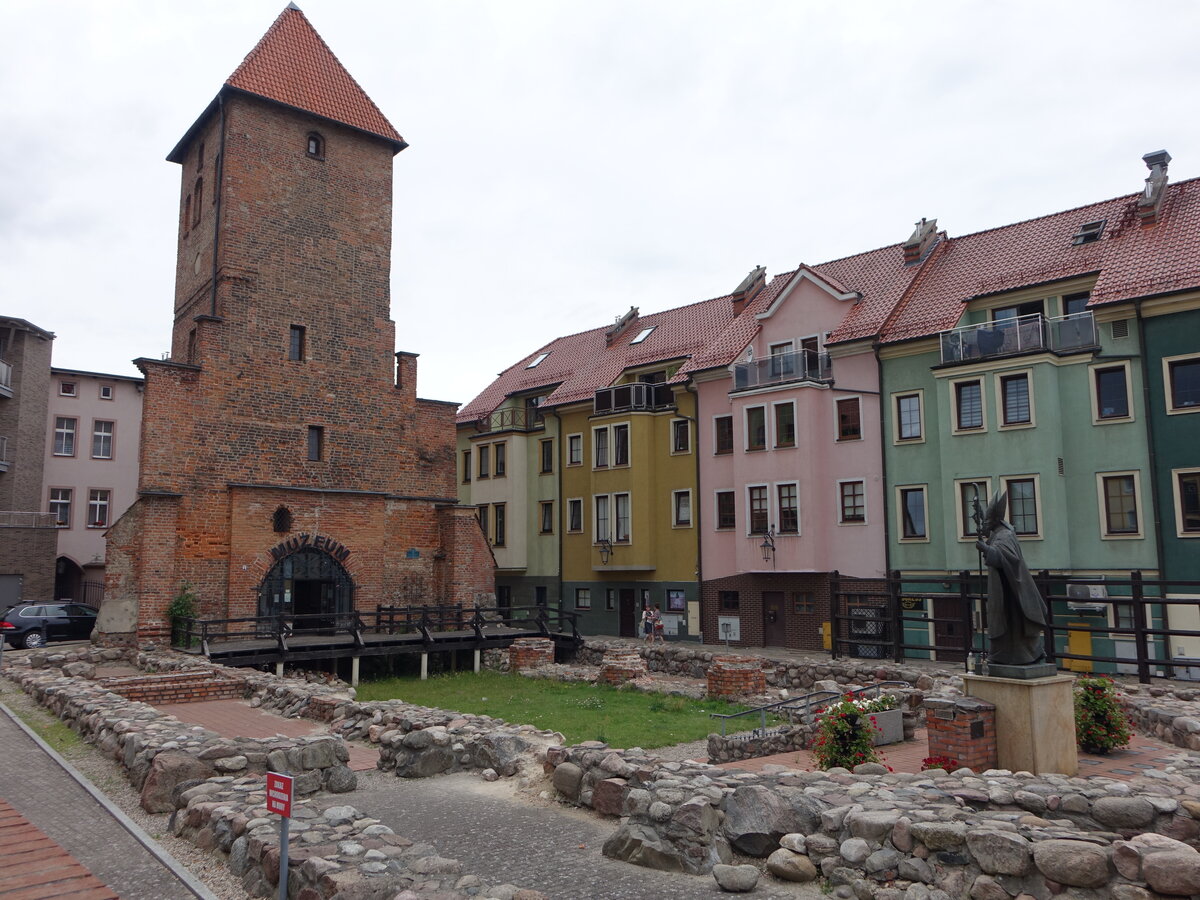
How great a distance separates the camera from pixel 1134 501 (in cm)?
2444

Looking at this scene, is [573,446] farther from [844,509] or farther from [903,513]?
[903,513]

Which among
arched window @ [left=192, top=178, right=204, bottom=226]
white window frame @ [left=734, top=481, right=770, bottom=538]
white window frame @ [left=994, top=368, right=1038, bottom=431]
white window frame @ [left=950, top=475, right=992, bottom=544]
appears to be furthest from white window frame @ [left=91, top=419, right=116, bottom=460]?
white window frame @ [left=994, top=368, right=1038, bottom=431]

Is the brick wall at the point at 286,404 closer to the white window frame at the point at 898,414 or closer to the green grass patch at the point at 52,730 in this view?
the green grass patch at the point at 52,730

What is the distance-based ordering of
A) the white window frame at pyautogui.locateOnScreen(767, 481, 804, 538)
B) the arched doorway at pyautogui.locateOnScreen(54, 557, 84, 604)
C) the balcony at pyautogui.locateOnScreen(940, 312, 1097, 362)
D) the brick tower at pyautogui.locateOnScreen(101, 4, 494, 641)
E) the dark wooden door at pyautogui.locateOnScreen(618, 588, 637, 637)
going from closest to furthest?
1. the balcony at pyautogui.locateOnScreen(940, 312, 1097, 362)
2. the brick tower at pyautogui.locateOnScreen(101, 4, 494, 641)
3. the white window frame at pyautogui.locateOnScreen(767, 481, 804, 538)
4. the dark wooden door at pyautogui.locateOnScreen(618, 588, 637, 637)
5. the arched doorway at pyautogui.locateOnScreen(54, 557, 84, 604)

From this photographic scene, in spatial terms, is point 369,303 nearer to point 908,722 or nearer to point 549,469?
point 549,469

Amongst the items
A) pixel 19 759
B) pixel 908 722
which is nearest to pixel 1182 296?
pixel 908 722

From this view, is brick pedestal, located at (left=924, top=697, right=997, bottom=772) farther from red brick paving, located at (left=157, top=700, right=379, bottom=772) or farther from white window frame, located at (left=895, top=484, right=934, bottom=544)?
white window frame, located at (left=895, top=484, right=934, bottom=544)

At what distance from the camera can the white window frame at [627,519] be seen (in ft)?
120

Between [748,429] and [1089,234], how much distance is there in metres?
12.3

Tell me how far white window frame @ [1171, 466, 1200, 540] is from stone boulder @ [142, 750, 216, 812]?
23.6 metres

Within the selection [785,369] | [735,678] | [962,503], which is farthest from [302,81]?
[962,503]

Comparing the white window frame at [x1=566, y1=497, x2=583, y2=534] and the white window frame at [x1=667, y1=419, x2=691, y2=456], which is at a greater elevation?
the white window frame at [x1=667, y1=419, x2=691, y2=456]

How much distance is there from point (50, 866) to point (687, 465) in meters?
28.8

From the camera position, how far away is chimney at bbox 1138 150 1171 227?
87.6ft
